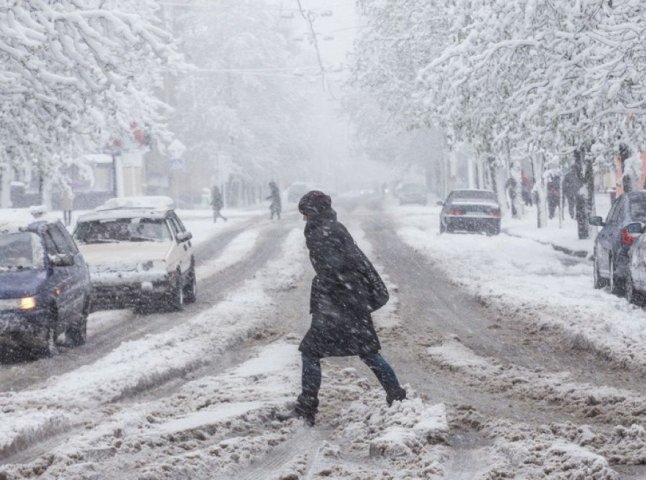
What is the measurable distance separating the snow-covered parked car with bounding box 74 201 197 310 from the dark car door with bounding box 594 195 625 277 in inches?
275

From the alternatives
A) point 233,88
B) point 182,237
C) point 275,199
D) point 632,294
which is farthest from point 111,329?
point 233,88

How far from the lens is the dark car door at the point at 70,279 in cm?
1503

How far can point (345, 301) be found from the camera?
9.41m

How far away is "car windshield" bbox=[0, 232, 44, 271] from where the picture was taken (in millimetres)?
14805

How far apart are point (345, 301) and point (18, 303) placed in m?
5.79

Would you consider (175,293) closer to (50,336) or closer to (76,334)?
(76,334)

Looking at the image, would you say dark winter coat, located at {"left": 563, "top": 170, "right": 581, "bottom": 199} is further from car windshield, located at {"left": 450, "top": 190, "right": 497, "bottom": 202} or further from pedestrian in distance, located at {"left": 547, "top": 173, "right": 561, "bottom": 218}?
pedestrian in distance, located at {"left": 547, "top": 173, "right": 561, "bottom": 218}

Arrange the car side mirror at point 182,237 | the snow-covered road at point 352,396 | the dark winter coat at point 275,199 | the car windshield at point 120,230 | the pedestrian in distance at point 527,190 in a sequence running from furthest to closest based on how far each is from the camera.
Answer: the pedestrian in distance at point 527,190 → the dark winter coat at point 275,199 → the car windshield at point 120,230 → the car side mirror at point 182,237 → the snow-covered road at point 352,396

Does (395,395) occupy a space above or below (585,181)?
below

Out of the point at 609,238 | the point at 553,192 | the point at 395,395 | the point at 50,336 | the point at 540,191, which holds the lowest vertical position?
the point at 50,336

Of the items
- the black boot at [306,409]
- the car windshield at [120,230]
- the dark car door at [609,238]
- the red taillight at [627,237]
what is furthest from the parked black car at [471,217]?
the black boot at [306,409]

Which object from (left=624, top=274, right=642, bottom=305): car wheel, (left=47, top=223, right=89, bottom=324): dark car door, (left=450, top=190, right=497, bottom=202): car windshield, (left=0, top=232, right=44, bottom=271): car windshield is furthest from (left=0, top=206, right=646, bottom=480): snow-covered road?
(left=450, top=190, right=497, bottom=202): car windshield

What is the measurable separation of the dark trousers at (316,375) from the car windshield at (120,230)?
11.7 meters

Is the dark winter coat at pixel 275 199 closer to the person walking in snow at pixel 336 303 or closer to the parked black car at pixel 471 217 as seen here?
the parked black car at pixel 471 217
